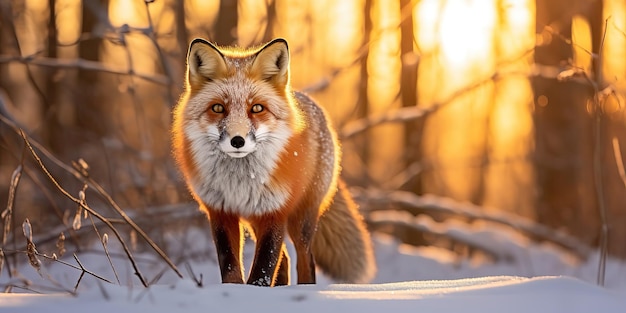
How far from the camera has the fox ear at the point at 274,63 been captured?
12.1 ft

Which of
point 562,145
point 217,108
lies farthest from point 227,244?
point 562,145

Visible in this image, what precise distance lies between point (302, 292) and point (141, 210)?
183 inches

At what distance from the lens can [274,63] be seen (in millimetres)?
3762

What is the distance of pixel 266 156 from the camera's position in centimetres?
368

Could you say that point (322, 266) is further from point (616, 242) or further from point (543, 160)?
point (616, 242)

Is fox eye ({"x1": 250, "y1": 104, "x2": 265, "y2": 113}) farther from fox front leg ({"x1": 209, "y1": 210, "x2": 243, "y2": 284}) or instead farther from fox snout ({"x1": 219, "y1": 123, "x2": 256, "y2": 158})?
fox front leg ({"x1": 209, "y1": 210, "x2": 243, "y2": 284})

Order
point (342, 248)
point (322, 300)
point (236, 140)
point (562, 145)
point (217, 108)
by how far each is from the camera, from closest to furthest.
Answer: point (322, 300) → point (236, 140) → point (217, 108) → point (342, 248) → point (562, 145)

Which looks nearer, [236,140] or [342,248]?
[236,140]

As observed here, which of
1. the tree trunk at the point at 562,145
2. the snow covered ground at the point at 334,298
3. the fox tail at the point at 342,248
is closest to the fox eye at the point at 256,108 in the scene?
the snow covered ground at the point at 334,298

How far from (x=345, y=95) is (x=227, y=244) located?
1565 cm

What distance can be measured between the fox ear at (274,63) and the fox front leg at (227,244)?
0.75 m

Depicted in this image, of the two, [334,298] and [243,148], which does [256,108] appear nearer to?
[243,148]

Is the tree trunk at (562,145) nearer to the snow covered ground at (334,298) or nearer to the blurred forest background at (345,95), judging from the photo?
the blurred forest background at (345,95)

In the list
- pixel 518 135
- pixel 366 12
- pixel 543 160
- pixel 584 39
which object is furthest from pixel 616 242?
pixel 518 135
